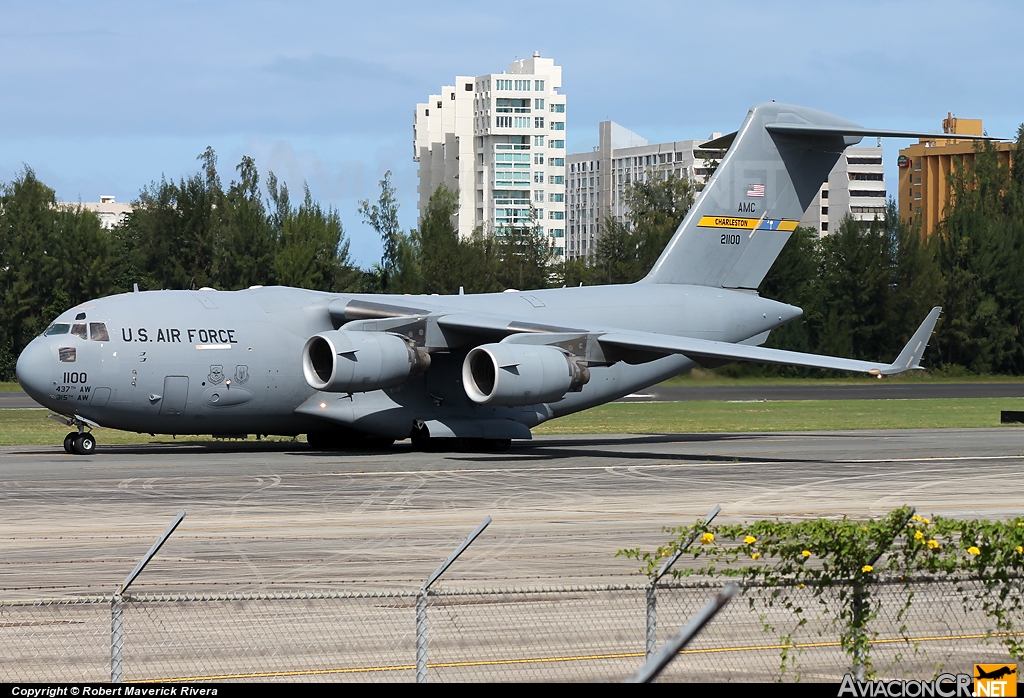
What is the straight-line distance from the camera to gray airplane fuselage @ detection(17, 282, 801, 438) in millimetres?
25688

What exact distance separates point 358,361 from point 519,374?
3.11m

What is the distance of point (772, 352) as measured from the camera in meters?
26.6

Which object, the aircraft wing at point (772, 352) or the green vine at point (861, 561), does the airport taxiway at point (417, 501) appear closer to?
the aircraft wing at point (772, 352)

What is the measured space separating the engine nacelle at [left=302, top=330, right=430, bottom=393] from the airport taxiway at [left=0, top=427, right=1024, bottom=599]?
1556mm

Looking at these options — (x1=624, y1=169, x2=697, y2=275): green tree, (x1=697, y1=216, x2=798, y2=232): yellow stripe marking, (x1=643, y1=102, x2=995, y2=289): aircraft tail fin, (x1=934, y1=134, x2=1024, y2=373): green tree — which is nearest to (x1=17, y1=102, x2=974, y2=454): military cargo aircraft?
(x1=643, y1=102, x2=995, y2=289): aircraft tail fin

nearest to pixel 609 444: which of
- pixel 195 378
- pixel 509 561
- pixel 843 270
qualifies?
pixel 195 378

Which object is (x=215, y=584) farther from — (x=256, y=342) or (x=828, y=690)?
(x=256, y=342)

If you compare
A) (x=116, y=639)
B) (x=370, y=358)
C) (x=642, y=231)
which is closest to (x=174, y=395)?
(x=370, y=358)

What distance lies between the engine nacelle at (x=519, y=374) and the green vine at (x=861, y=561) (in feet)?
55.9

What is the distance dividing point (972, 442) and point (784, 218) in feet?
23.7

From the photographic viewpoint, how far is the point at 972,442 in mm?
31547

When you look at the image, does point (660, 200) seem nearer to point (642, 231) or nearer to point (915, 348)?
point (642, 231)

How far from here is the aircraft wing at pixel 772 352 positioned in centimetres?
2538

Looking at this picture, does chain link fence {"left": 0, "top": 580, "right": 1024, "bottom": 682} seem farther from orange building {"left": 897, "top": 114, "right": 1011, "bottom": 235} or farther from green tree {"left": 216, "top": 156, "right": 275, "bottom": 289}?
orange building {"left": 897, "top": 114, "right": 1011, "bottom": 235}
